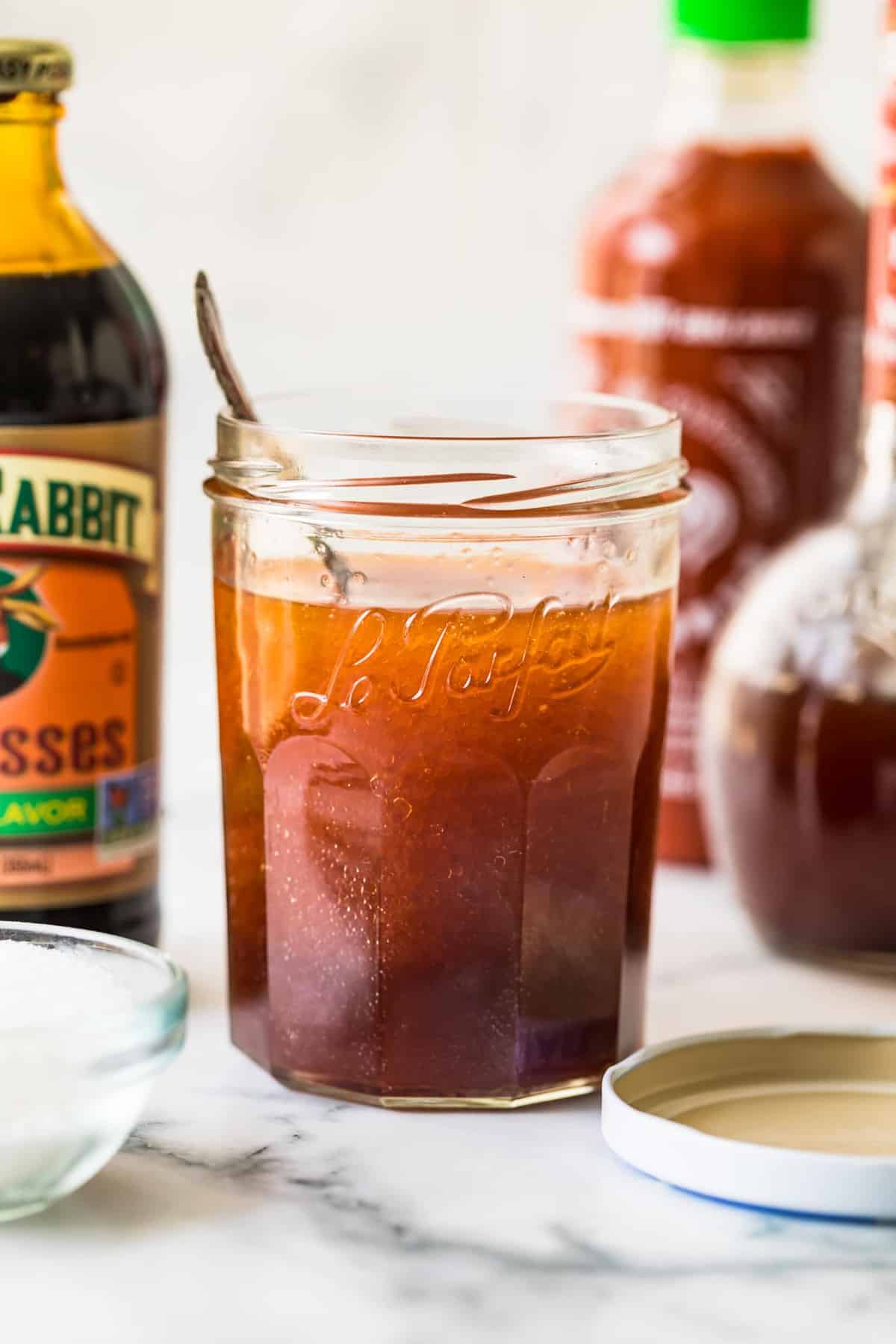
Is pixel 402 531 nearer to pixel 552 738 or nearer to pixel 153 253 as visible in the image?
pixel 552 738

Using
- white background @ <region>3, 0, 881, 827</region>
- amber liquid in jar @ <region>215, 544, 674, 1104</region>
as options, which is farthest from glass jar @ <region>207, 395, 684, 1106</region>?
white background @ <region>3, 0, 881, 827</region>

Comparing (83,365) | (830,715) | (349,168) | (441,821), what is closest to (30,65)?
(83,365)

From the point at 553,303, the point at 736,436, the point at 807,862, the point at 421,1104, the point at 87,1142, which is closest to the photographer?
the point at 87,1142

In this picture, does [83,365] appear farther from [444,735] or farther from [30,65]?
[444,735]

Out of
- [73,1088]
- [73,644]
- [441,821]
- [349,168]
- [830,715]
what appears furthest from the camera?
Answer: [349,168]

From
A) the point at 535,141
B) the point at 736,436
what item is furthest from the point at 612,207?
the point at 535,141

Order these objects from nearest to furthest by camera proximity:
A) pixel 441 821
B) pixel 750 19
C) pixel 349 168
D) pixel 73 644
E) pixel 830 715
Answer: pixel 441 821, pixel 73 644, pixel 830 715, pixel 750 19, pixel 349 168
